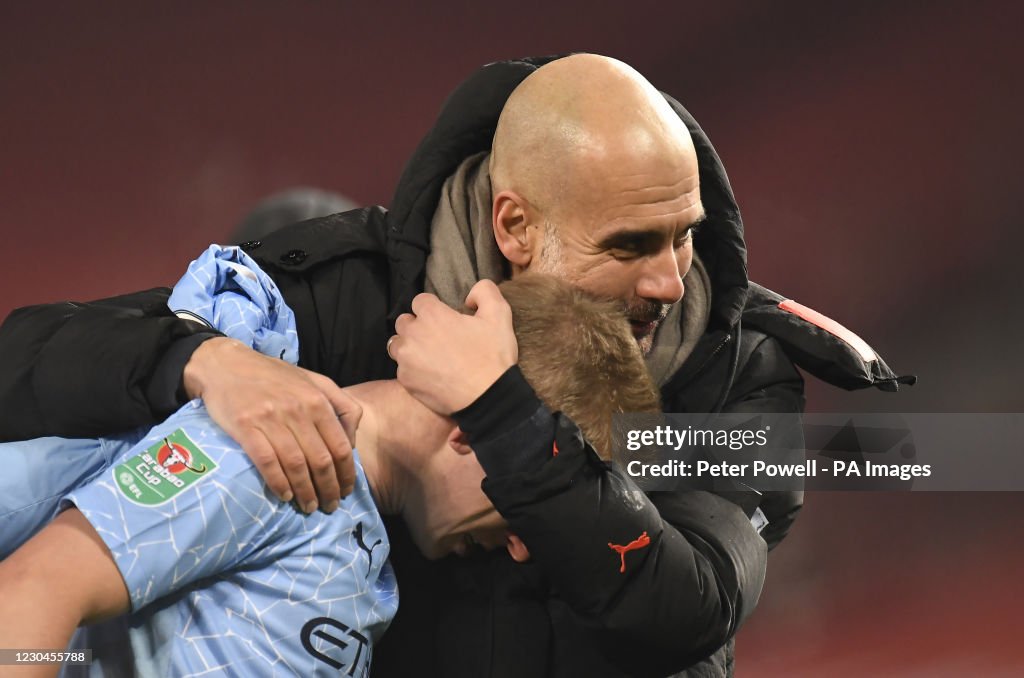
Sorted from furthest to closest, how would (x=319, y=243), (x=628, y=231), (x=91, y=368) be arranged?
(x=319, y=243)
(x=628, y=231)
(x=91, y=368)

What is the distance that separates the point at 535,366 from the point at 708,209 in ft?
1.47

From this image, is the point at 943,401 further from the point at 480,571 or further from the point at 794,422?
the point at 480,571

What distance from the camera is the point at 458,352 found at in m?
1.10

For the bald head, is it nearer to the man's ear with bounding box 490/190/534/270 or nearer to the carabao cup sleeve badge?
the man's ear with bounding box 490/190/534/270

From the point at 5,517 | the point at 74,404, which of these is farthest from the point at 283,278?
the point at 5,517

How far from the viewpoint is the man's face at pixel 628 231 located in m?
1.30

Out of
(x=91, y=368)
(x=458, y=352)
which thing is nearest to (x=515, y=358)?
(x=458, y=352)

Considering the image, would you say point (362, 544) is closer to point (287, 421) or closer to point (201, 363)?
point (287, 421)

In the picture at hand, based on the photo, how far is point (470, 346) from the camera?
3.60 ft

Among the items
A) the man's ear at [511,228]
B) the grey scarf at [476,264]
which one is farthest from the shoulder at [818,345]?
the man's ear at [511,228]

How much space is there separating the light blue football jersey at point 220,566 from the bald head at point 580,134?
0.40 meters

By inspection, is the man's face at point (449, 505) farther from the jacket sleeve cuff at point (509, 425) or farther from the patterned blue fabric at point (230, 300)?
the patterned blue fabric at point (230, 300)

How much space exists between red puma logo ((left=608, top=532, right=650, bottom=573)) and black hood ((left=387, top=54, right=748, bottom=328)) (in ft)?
1.22

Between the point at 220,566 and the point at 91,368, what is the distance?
0.31 meters
